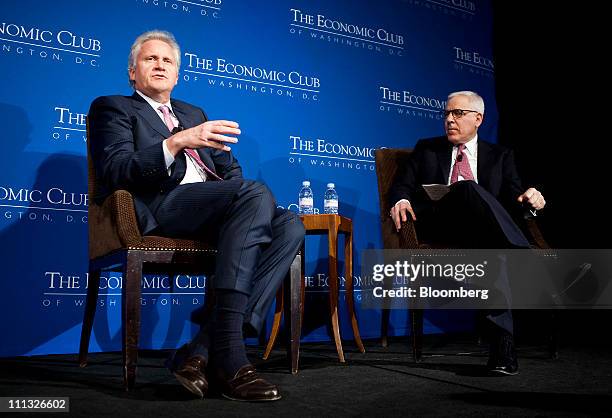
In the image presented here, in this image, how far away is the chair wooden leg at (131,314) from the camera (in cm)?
197

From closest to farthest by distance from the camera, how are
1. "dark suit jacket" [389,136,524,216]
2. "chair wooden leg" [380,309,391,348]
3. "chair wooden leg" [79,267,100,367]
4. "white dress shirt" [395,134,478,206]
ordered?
"chair wooden leg" [79,267,100,367] < "dark suit jacket" [389,136,524,216] < "white dress shirt" [395,134,478,206] < "chair wooden leg" [380,309,391,348]

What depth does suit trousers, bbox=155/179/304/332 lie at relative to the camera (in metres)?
1.88

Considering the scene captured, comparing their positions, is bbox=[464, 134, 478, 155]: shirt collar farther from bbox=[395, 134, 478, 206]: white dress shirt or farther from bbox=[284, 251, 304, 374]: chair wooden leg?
bbox=[284, 251, 304, 374]: chair wooden leg

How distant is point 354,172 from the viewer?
13.4ft

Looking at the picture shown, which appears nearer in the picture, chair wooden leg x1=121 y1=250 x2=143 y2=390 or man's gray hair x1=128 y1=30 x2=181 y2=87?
chair wooden leg x1=121 y1=250 x2=143 y2=390

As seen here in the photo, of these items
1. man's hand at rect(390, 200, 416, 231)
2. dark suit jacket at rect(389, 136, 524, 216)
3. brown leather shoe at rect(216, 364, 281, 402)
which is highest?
dark suit jacket at rect(389, 136, 524, 216)

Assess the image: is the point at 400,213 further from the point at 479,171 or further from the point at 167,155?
the point at 167,155

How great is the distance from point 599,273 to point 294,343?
7.67ft

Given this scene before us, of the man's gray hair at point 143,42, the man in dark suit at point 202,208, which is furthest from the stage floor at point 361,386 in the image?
the man's gray hair at point 143,42

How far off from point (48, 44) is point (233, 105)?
107 cm

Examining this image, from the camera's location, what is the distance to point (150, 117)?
2391 millimetres

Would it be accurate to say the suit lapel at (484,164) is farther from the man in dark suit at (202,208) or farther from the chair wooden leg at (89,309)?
the chair wooden leg at (89,309)

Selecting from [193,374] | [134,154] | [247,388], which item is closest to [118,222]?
[134,154]

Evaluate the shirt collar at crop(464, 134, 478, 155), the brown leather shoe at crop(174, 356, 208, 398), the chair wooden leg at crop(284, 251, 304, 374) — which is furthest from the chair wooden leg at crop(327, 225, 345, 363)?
the brown leather shoe at crop(174, 356, 208, 398)
